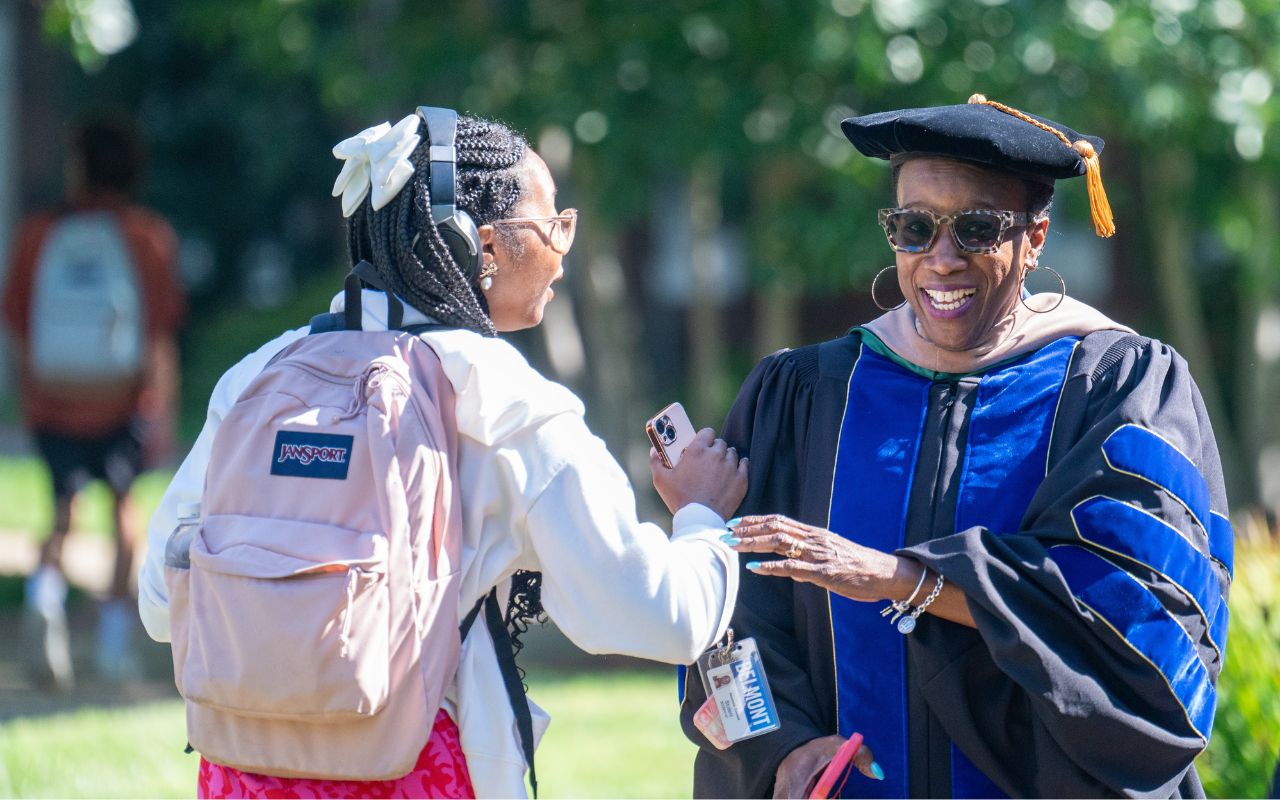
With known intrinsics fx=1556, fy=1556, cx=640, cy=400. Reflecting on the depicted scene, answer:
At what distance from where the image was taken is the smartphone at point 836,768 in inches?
106

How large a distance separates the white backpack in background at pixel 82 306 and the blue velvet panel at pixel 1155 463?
5397mm

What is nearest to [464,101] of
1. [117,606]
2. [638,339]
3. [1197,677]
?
[117,606]

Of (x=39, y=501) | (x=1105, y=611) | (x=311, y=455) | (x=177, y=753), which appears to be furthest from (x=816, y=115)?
(x=39, y=501)

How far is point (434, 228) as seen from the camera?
8.11 ft

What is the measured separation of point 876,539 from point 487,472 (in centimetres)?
80

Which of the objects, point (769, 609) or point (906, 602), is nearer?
point (906, 602)

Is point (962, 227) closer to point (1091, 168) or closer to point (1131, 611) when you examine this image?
point (1091, 168)

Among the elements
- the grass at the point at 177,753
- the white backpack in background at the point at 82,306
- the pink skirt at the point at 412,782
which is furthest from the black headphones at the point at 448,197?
the white backpack in background at the point at 82,306

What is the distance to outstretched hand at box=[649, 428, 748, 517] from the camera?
280cm

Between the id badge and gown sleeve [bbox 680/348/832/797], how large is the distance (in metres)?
0.05

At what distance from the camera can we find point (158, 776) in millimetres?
5430

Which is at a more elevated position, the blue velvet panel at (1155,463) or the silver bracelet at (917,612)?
the blue velvet panel at (1155,463)

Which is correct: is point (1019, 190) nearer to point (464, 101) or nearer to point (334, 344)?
point (334, 344)

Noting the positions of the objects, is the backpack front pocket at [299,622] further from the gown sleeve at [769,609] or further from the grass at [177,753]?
the grass at [177,753]
